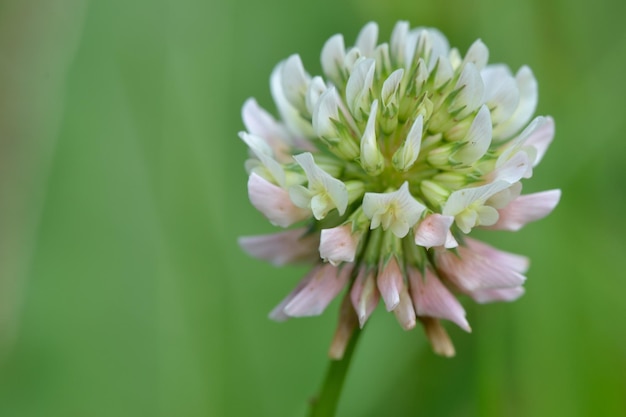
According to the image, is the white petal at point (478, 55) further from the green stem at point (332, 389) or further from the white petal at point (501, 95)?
the green stem at point (332, 389)

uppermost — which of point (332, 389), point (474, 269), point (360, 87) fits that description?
point (360, 87)

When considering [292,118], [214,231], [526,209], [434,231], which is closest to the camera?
[434,231]

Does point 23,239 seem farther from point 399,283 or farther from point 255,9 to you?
point 399,283

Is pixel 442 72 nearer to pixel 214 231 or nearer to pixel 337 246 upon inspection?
pixel 337 246

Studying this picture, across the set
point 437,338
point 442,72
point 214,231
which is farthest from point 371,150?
point 214,231

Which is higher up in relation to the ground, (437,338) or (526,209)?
(526,209)

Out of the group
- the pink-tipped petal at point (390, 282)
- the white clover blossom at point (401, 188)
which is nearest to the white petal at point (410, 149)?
the white clover blossom at point (401, 188)

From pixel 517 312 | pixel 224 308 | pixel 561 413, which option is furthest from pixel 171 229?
pixel 561 413
